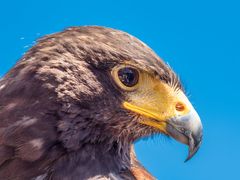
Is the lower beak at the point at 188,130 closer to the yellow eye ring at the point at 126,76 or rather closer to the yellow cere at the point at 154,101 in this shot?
the yellow cere at the point at 154,101

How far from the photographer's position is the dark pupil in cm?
423

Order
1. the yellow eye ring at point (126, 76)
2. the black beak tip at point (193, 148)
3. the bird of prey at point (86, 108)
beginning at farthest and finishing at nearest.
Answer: the yellow eye ring at point (126, 76)
the black beak tip at point (193, 148)
the bird of prey at point (86, 108)

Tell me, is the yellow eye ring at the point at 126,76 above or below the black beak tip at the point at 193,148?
above

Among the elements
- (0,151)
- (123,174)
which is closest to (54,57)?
(0,151)

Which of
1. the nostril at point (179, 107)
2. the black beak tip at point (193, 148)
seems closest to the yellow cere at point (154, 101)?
the nostril at point (179, 107)

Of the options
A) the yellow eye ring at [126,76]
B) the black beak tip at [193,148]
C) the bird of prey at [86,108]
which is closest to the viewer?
the bird of prey at [86,108]

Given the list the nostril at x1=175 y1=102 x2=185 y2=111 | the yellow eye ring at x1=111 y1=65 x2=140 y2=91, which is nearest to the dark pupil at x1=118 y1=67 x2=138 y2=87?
the yellow eye ring at x1=111 y1=65 x2=140 y2=91

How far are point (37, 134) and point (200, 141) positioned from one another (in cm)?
140

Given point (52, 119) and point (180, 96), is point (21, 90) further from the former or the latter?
point (180, 96)

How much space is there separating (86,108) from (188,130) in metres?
0.90

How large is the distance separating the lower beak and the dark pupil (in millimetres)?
485

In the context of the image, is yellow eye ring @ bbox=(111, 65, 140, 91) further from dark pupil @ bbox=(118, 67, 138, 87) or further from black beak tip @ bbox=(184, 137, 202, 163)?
black beak tip @ bbox=(184, 137, 202, 163)

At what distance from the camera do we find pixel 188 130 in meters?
4.05

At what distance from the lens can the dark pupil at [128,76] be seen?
4.23m
